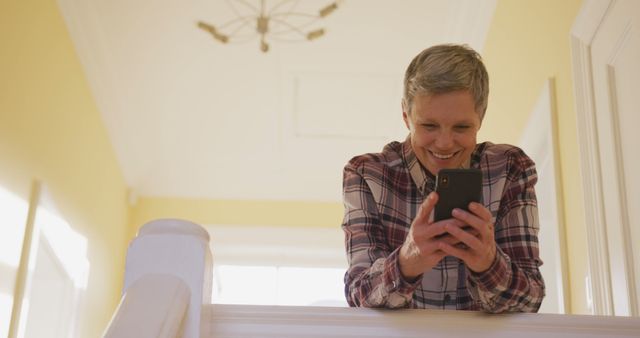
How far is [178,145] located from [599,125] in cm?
425

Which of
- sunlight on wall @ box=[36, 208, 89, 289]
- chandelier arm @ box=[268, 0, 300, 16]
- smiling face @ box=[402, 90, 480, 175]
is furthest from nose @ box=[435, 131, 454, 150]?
chandelier arm @ box=[268, 0, 300, 16]

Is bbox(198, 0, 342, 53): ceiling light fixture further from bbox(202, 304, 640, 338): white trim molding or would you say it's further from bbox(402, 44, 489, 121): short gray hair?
bbox(202, 304, 640, 338): white trim molding

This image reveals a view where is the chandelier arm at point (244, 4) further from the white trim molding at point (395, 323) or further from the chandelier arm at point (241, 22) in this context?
the white trim molding at point (395, 323)

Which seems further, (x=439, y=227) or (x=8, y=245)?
(x=8, y=245)

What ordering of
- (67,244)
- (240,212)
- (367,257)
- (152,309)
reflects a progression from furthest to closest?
(240,212) → (67,244) → (367,257) → (152,309)

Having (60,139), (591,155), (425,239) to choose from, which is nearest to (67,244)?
(60,139)

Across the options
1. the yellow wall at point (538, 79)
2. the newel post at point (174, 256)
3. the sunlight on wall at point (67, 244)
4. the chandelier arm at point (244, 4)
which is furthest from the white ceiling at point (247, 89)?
the newel post at point (174, 256)

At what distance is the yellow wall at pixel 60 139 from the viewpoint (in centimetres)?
406

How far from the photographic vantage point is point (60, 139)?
4887mm

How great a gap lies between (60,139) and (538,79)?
2526mm

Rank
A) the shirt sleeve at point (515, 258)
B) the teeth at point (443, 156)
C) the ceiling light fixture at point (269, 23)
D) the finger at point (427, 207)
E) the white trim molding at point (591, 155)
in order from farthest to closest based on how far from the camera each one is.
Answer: the ceiling light fixture at point (269, 23)
the white trim molding at point (591, 155)
the teeth at point (443, 156)
the shirt sleeve at point (515, 258)
the finger at point (427, 207)

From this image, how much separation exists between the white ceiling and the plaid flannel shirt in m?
3.24

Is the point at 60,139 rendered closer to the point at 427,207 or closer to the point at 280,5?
the point at 280,5

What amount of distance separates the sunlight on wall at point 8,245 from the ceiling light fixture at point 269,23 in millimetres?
1454
